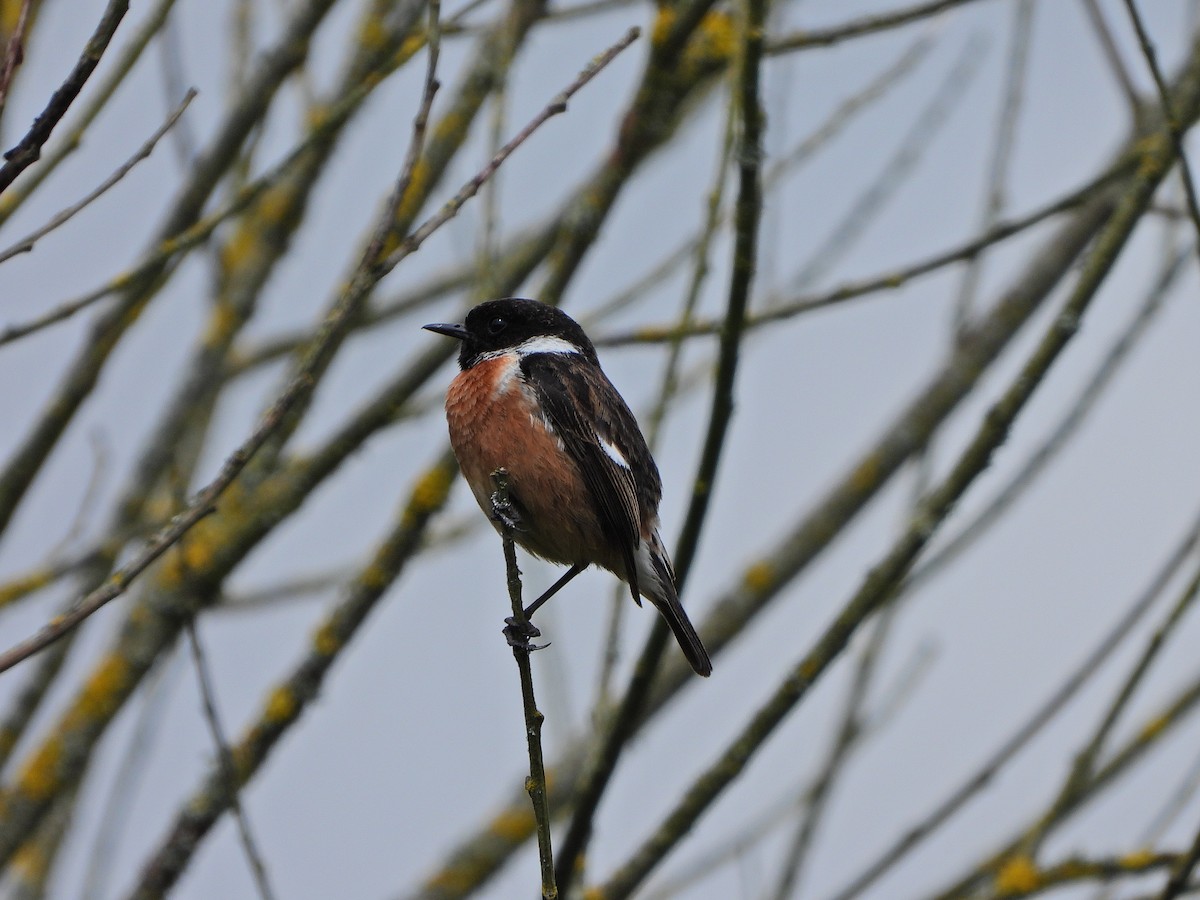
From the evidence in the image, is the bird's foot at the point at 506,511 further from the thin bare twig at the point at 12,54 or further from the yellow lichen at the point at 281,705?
the thin bare twig at the point at 12,54

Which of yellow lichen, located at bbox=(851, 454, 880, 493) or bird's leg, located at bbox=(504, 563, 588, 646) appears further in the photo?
yellow lichen, located at bbox=(851, 454, 880, 493)

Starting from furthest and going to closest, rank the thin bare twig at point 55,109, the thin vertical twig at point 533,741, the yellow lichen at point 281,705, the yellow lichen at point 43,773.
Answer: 1. the yellow lichen at point 43,773
2. the yellow lichen at point 281,705
3. the thin vertical twig at point 533,741
4. the thin bare twig at point 55,109

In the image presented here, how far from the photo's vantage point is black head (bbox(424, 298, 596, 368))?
5.09 m

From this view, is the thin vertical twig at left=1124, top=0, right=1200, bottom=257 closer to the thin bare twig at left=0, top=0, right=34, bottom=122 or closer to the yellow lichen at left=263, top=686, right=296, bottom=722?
the thin bare twig at left=0, top=0, right=34, bottom=122

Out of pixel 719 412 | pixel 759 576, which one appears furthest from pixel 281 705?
pixel 719 412

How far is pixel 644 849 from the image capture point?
4324 millimetres

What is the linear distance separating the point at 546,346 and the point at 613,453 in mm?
583

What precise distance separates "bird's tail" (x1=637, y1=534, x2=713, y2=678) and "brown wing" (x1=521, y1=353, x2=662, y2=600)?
52mm

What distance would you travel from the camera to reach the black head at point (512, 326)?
5.09 m

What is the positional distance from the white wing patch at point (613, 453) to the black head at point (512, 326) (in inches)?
21.5

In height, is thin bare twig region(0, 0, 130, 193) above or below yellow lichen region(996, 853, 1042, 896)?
above

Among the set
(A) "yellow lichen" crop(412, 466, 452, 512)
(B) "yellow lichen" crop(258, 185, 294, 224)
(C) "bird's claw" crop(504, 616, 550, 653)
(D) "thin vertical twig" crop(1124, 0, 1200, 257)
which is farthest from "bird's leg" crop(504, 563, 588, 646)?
(B) "yellow lichen" crop(258, 185, 294, 224)

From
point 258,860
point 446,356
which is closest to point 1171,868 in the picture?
point 258,860

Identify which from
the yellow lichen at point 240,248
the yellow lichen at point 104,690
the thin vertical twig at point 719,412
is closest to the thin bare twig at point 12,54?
the thin vertical twig at point 719,412
